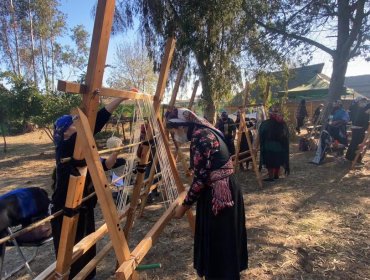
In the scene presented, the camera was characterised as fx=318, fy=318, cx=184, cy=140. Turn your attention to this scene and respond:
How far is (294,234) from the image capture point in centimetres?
418

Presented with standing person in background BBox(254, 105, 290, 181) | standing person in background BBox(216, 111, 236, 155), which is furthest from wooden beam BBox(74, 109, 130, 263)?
standing person in background BBox(216, 111, 236, 155)

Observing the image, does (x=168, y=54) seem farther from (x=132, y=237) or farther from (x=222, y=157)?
(x=132, y=237)

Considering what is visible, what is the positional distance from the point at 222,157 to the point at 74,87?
3.94 feet

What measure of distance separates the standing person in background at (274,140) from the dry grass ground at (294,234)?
49 cm

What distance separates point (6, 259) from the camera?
3939 millimetres

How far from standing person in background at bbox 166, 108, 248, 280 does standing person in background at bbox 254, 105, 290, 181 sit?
4.25m

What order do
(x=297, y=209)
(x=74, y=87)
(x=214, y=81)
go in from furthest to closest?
(x=214, y=81), (x=297, y=209), (x=74, y=87)

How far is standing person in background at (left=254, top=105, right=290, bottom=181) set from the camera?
6602 millimetres

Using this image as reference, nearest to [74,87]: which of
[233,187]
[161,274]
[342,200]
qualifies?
Answer: [233,187]

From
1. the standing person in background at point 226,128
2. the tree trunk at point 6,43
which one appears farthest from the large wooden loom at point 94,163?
the tree trunk at point 6,43

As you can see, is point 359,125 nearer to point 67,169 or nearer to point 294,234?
point 294,234

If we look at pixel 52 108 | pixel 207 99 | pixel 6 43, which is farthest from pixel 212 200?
pixel 6 43

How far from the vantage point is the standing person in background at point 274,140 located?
6.60m

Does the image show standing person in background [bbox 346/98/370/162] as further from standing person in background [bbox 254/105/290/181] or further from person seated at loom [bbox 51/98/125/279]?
person seated at loom [bbox 51/98/125/279]
